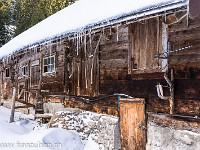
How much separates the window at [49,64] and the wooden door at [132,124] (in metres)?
4.75

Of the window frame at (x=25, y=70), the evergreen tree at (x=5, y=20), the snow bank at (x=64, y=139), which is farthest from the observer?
the evergreen tree at (x=5, y=20)

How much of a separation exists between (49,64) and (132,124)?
225 inches

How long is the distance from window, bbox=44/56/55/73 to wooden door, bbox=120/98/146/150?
4.75 m

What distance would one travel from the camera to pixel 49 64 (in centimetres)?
927

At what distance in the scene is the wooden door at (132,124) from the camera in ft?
17.2

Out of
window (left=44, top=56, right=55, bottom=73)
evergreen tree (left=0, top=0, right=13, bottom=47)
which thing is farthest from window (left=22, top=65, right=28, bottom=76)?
evergreen tree (left=0, top=0, right=13, bottom=47)

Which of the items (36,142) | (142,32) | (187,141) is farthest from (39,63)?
(187,141)

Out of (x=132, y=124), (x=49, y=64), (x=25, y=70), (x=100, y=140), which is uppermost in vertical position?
(x=49, y=64)

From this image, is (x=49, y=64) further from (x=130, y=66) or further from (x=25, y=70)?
(x=130, y=66)

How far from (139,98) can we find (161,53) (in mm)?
1491

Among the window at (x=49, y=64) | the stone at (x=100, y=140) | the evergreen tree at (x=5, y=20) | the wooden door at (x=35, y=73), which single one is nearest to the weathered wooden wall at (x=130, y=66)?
the window at (x=49, y=64)

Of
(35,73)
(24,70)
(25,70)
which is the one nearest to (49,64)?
(35,73)

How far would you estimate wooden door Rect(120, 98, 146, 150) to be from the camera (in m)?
5.24

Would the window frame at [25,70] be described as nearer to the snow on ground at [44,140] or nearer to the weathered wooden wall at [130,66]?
the weathered wooden wall at [130,66]
